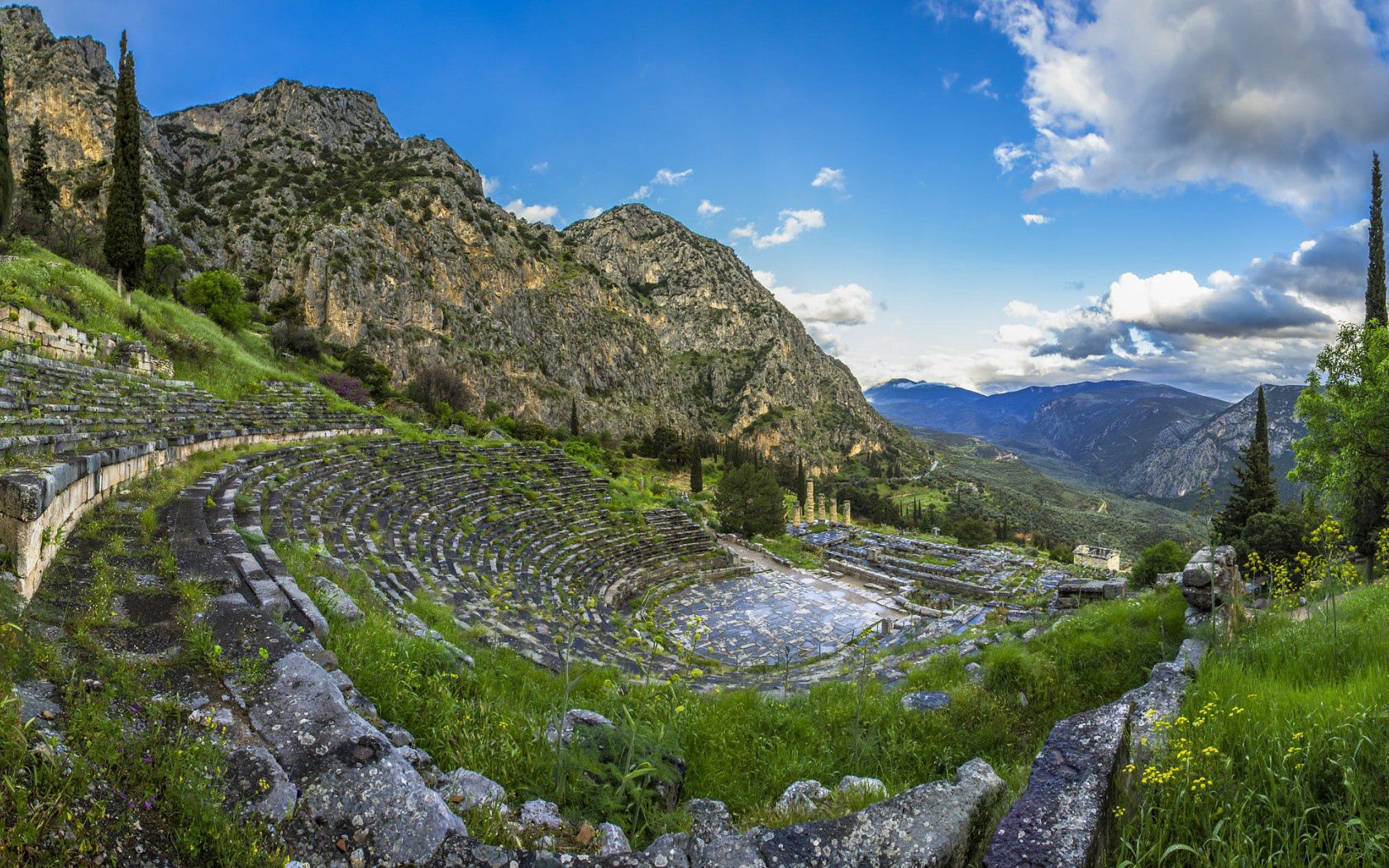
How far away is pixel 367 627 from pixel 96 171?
257 ft

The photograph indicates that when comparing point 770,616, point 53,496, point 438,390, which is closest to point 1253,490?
point 770,616

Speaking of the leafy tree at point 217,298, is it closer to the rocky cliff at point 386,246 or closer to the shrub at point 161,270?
the shrub at point 161,270

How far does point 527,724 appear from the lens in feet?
14.3

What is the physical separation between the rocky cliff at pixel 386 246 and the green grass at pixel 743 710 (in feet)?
236

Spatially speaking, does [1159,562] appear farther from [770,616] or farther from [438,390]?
[438,390]

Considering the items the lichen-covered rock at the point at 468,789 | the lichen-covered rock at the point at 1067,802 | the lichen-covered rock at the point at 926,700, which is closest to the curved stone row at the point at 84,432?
the lichen-covered rock at the point at 468,789

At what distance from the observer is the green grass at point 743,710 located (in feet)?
12.8

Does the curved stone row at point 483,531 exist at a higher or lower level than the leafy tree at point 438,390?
lower

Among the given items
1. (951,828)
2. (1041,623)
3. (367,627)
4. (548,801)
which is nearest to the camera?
(951,828)

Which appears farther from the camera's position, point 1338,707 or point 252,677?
point 252,677

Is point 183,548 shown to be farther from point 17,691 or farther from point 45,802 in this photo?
point 45,802

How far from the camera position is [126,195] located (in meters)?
24.8

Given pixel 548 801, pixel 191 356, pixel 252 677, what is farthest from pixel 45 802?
pixel 191 356

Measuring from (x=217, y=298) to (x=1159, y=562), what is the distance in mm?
48578
